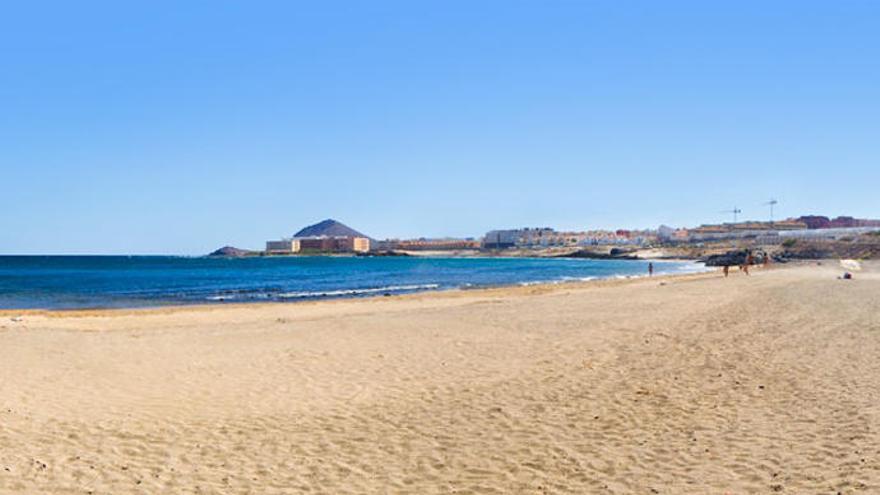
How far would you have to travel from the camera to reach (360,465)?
A: 702 cm

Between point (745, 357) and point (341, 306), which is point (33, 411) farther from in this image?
point (341, 306)

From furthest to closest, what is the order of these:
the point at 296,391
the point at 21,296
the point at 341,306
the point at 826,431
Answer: the point at 21,296 → the point at 341,306 → the point at 296,391 → the point at 826,431

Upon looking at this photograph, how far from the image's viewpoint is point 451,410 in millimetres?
9273

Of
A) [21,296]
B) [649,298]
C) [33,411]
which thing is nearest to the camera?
[33,411]

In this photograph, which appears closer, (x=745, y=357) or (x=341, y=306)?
(x=745, y=357)

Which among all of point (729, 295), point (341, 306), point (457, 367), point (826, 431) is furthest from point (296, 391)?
point (729, 295)

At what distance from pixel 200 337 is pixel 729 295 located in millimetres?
21688

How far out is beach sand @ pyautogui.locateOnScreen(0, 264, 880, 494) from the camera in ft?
21.6

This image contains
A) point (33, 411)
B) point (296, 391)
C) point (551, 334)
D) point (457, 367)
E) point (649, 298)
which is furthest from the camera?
point (649, 298)

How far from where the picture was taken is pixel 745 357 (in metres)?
12.9

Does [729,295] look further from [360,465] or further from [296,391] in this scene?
[360,465]

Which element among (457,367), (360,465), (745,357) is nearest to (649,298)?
(745,357)

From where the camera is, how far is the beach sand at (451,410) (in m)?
6.60

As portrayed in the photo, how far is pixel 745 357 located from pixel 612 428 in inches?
236
